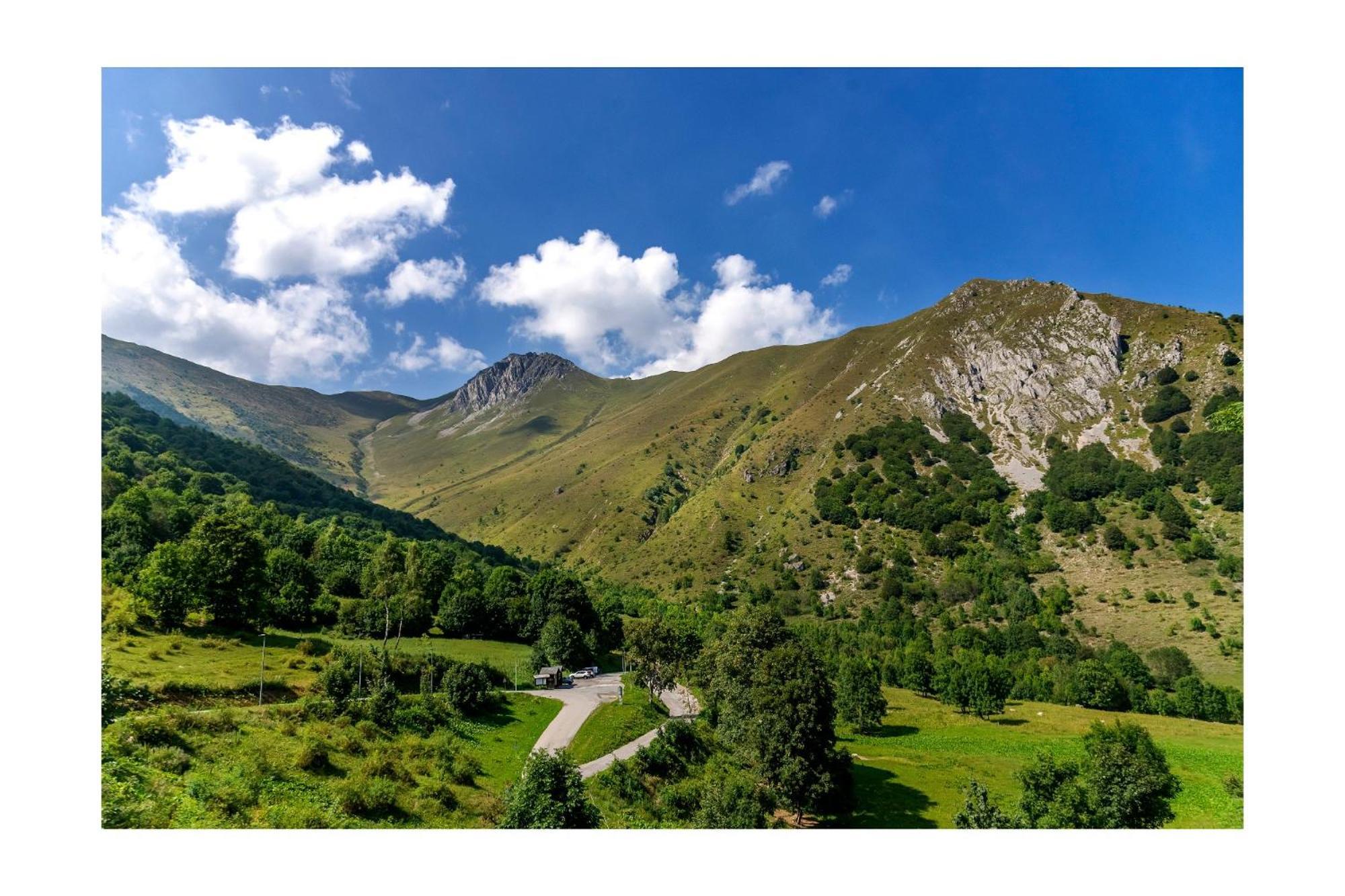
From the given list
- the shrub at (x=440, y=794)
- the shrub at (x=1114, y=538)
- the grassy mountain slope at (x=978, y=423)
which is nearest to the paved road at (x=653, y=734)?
the shrub at (x=440, y=794)

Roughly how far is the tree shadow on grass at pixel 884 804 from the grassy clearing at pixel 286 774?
16.8m

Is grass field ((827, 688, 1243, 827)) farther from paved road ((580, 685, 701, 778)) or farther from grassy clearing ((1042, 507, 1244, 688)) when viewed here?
grassy clearing ((1042, 507, 1244, 688))

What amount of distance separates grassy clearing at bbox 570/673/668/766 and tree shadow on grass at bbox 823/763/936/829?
13.0 m

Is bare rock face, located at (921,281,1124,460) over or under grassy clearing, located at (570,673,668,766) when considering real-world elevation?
over

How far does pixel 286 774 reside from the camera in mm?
19812

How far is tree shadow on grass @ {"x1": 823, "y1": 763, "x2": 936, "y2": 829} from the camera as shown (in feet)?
91.2

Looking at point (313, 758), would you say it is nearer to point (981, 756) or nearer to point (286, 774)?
point (286, 774)

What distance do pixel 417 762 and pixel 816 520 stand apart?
105680 millimetres

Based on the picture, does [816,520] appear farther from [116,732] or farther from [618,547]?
[116,732]

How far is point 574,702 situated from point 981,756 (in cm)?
3069

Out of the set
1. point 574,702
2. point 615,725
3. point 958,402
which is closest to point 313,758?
point 615,725

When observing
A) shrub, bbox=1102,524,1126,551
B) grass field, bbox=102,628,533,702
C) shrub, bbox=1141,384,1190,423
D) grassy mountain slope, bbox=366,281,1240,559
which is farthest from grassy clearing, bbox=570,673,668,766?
shrub, bbox=1141,384,1190,423

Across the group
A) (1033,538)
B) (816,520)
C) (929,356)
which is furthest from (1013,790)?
(929,356)

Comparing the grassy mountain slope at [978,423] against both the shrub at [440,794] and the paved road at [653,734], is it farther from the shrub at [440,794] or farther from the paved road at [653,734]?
the shrub at [440,794]
